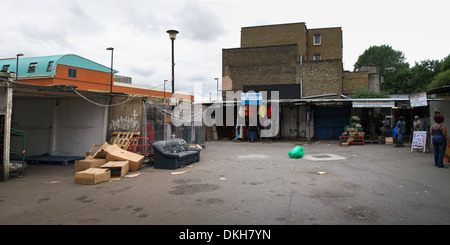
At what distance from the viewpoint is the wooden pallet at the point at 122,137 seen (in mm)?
11086

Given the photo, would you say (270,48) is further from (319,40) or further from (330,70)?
(319,40)

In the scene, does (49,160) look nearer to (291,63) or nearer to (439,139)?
(439,139)

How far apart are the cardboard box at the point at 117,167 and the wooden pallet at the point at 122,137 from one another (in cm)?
253

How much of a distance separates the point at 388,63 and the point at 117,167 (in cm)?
5846

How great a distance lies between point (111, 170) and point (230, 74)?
871 inches

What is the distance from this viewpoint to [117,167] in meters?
8.16

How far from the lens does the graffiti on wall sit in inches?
464

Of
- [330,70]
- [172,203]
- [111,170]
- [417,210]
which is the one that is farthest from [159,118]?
[330,70]

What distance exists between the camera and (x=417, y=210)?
4750 mm

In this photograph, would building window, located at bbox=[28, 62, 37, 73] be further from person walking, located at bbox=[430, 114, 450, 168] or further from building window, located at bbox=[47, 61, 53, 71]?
person walking, located at bbox=[430, 114, 450, 168]

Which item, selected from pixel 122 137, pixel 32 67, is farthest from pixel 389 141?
pixel 32 67

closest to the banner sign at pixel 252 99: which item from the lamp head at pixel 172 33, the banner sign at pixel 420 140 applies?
the lamp head at pixel 172 33

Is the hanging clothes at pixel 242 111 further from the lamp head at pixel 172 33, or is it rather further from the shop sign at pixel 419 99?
the shop sign at pixel 419 99
